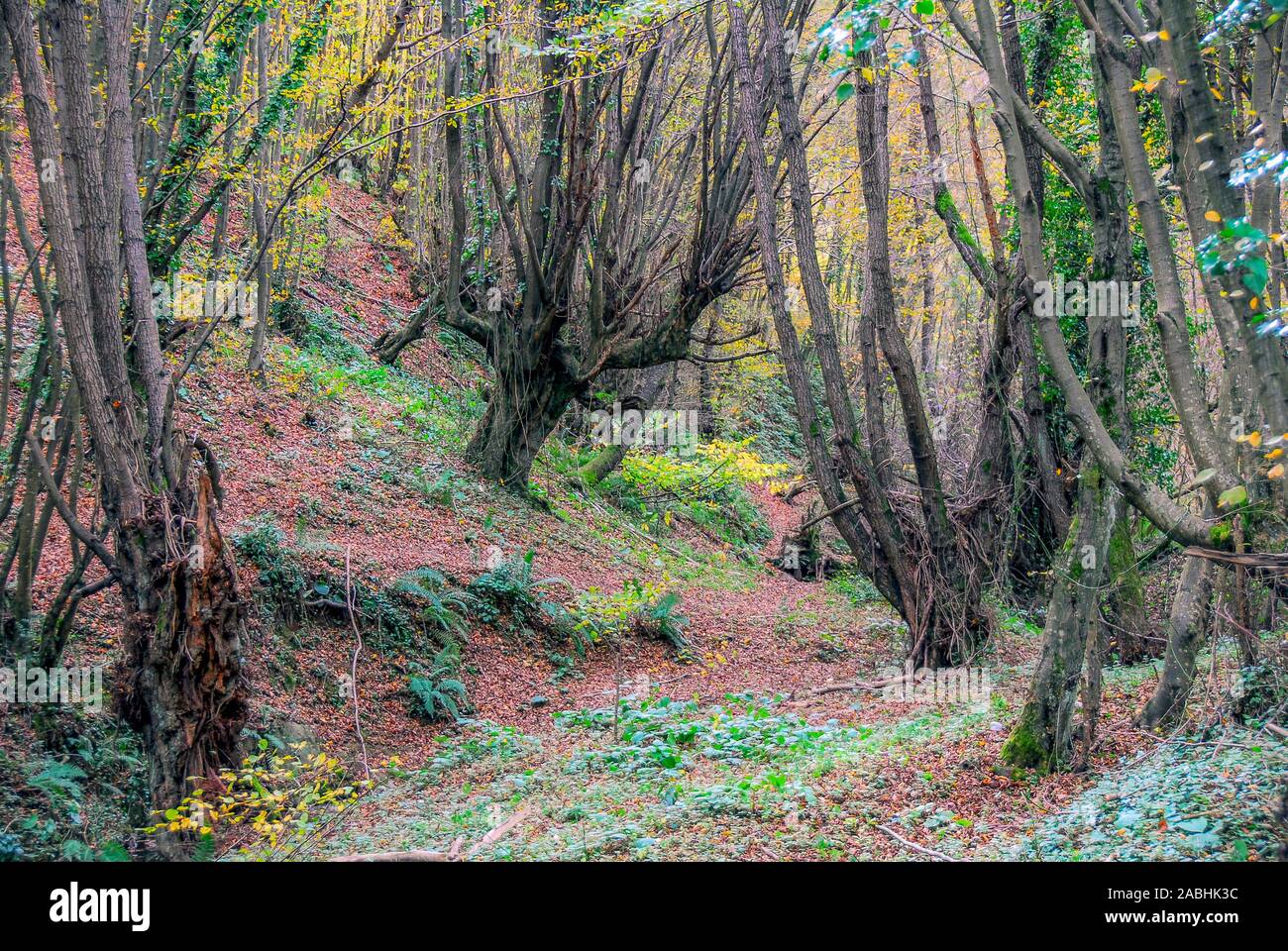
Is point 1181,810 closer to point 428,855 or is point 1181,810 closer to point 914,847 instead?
point 914,847

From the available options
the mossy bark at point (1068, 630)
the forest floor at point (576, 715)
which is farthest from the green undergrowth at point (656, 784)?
the mossy bark at point (1068, 630)

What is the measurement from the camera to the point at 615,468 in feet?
56.7

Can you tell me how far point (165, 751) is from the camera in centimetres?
529

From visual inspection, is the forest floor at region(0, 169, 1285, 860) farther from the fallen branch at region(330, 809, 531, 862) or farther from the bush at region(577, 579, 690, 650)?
the bush at region(577, 579, 690, 650)

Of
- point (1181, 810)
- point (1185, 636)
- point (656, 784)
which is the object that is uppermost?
point (1185, 636)

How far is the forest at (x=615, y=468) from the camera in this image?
4895 millimetres

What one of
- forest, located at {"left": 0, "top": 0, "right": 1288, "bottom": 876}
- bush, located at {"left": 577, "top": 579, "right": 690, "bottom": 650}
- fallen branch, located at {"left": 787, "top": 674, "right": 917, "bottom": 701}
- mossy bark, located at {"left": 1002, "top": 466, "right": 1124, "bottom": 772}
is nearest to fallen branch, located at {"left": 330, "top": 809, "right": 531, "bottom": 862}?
forest, located at {"left": 0, "top": 0, "right": 1288, "bottom": 876}

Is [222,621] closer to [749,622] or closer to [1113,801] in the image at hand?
[1113,801]

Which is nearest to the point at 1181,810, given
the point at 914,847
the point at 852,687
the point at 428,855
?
the point at 914,847

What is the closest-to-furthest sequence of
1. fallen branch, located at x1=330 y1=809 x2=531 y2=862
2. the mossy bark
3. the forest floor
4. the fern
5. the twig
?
fallen branch, located at x1=330 y1=809 x2=531 y2=862
the forest floor
the mossy bark
the twig
the fern

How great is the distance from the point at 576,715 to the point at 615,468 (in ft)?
30.2

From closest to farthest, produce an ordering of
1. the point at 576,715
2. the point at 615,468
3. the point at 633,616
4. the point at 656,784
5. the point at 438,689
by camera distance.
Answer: the point at 656,784
the point at 438,689
the point at 576,715
the point at 633,616
the point at 615,468

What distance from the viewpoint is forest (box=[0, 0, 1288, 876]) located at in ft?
16.1

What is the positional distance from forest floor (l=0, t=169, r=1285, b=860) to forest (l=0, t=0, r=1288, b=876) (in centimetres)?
5
